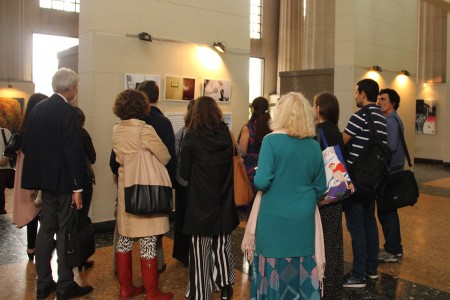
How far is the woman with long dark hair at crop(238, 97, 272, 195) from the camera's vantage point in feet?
13.9

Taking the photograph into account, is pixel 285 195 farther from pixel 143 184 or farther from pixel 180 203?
pixel 180 203

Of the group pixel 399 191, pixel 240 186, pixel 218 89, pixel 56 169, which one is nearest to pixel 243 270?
pixel 240 186

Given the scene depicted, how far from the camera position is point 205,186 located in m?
3.44

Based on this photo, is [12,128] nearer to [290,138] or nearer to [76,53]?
[76,53]

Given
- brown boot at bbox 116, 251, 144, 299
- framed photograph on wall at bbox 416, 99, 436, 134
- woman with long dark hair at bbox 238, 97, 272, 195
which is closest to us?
brown boot at bbox 116, 251, 144, 299

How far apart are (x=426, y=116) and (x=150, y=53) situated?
488 inches

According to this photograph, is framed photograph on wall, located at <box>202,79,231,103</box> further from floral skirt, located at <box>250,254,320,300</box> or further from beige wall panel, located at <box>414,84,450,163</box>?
beige wall panel, located at <box>414,84,450,163</box>

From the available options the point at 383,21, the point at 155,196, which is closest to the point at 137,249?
the point at 155,196

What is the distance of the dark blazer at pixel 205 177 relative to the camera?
3428 millimetres

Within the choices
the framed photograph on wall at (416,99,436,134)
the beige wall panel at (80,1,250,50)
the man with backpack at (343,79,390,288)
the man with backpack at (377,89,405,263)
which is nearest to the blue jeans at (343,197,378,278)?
the man with backpack at (343,79,390,288)

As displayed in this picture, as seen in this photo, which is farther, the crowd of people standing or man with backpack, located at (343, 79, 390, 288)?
man with backpack, located at (343, 79, 390, 288)

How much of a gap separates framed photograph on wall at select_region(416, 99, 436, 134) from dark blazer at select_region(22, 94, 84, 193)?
14.3 meters

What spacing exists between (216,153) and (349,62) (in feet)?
19.7

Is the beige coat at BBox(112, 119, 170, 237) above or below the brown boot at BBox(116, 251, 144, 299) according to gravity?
above
